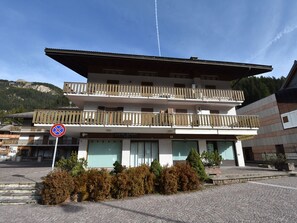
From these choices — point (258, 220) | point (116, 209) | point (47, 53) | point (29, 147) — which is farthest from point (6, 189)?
point (29, 147)

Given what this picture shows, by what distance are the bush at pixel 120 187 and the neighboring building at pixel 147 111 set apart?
5.79 metres

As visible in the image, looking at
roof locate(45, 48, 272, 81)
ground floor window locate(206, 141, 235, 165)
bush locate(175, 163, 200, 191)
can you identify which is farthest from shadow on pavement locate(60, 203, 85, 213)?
ground floor window locate(206, 141, 235, 165)

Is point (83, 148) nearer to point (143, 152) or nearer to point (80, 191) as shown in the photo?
point (143, 152)

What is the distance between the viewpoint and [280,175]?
35.5 ft

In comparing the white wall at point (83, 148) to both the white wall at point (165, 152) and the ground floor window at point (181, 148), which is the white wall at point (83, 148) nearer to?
the white wall at point (165, 152)

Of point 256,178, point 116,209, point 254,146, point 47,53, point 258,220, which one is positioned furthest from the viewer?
point 254,146

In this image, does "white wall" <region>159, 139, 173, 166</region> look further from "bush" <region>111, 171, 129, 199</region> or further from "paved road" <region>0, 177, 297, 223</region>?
"bush" <region>111, 171, 129, 199</region>

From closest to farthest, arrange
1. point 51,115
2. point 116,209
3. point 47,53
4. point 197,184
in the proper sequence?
point 116,209 → point 197,184 → point 51,115 → point 47,53

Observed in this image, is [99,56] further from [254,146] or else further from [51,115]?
[254,146]

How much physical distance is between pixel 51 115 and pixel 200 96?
1285cm

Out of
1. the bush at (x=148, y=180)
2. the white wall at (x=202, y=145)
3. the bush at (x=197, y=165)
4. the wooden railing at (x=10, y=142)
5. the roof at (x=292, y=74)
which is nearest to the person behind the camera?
the bush at (x=148, y=180)

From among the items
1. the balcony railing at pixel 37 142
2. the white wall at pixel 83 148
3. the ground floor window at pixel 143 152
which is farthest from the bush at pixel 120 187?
the balcony railing at pixel 37 142

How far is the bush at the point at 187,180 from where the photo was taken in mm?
8133

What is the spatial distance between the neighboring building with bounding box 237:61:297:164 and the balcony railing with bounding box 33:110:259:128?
14165 millimetres
